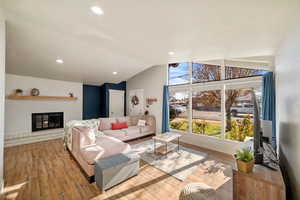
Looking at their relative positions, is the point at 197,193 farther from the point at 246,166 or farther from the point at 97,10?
the point at 97,10

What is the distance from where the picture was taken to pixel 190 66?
429 cm

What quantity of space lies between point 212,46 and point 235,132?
2487 mm

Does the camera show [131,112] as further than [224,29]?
Yes

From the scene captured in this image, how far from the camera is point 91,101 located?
5906 mm

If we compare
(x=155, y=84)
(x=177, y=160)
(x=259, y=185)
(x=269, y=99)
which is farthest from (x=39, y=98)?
(x=269, y=99)

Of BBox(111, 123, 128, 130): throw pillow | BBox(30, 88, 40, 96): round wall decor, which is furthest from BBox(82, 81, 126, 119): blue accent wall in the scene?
BBox(30, 88, 40, 96): round wall decor

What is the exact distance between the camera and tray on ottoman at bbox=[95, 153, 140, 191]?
1.87 meters

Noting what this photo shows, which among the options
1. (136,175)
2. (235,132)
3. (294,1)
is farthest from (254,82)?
(136,175)

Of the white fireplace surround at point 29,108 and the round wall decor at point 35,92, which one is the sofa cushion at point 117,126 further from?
the round wall decor at point 35,92

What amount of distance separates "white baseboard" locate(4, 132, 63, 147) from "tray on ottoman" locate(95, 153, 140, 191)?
3757 mm

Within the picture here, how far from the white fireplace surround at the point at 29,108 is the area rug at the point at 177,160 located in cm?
354

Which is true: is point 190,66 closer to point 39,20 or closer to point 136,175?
point 136,175

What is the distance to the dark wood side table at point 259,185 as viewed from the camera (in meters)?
1.09

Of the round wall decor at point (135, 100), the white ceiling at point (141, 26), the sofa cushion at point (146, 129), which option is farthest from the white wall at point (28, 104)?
the sofa cushion at point (146, 129)
